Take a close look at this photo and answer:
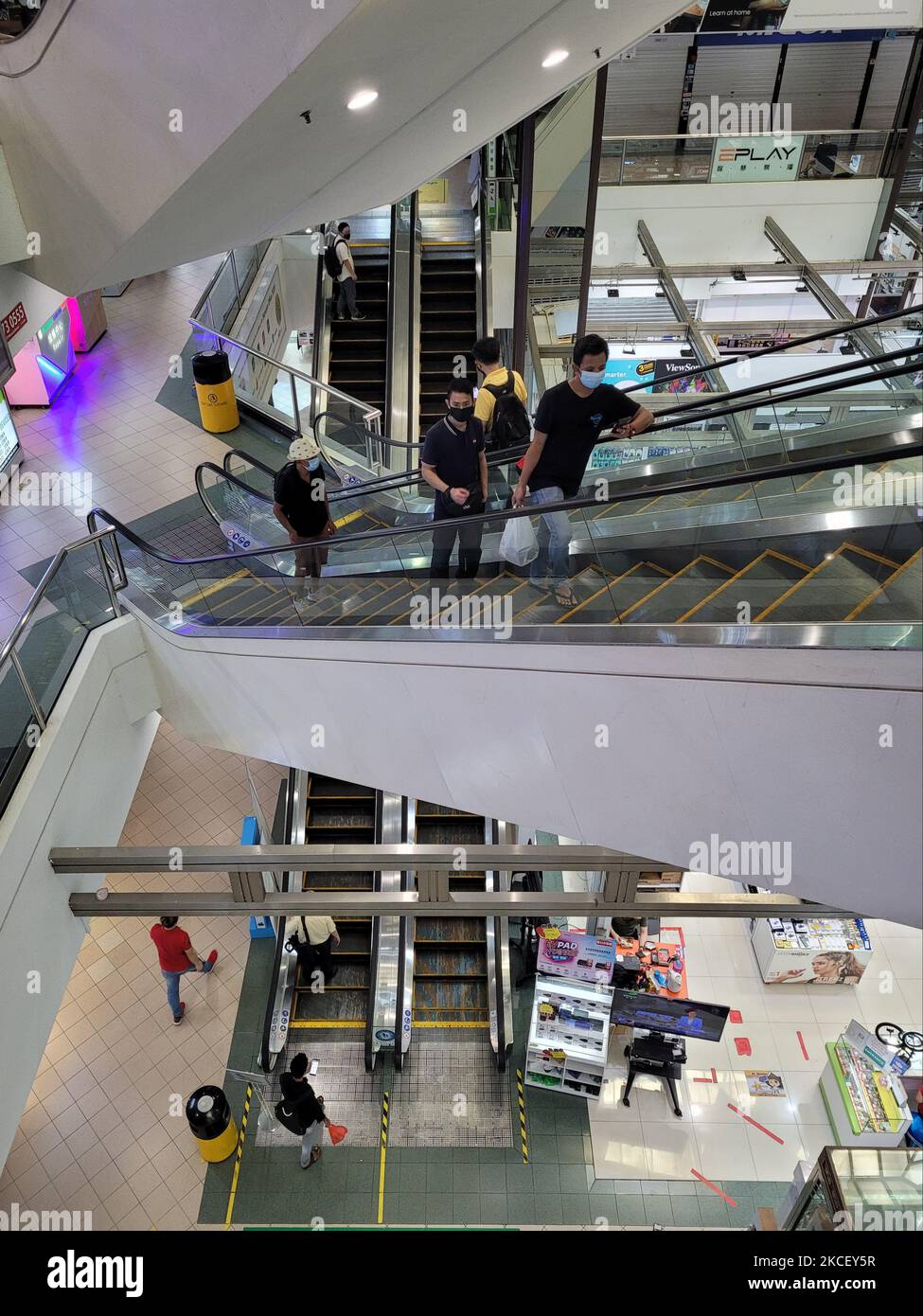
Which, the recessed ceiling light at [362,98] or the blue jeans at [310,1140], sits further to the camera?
the blue jeans at [310,1140]

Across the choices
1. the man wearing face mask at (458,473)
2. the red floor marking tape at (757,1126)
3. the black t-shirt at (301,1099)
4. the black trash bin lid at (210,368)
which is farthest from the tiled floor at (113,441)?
the red floor marking tape at (757,1126)

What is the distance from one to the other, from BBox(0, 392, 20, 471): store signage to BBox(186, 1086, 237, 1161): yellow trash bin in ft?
21.9

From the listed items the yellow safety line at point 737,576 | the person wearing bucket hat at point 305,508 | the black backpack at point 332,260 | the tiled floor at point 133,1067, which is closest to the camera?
the yellow safety line at point 737,576

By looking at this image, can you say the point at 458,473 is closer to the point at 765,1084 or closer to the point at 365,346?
the point at 765,1084

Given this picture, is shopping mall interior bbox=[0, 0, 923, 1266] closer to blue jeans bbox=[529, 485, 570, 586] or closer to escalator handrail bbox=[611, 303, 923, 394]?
blue jeans bbox=[529, 485, 570, 586]

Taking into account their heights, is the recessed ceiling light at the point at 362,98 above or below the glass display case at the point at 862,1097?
above

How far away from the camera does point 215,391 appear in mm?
10703

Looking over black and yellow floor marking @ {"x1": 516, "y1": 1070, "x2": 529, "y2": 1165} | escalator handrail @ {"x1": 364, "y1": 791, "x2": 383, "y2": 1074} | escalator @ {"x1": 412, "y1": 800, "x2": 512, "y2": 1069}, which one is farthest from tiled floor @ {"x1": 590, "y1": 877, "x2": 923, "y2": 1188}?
escalator handrail @ {"x1": 364, "y1": 791, "x2": 383, "y2": 1074}

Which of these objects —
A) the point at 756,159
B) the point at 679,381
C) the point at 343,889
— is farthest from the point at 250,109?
the point at 756,159

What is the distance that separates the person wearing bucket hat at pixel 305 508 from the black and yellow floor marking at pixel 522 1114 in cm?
554

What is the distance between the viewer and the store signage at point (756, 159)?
1233cm

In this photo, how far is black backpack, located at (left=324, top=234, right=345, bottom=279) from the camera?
11.8m

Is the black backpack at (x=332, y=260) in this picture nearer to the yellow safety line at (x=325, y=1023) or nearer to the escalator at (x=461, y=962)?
the escalator at (x=461, y=962)
